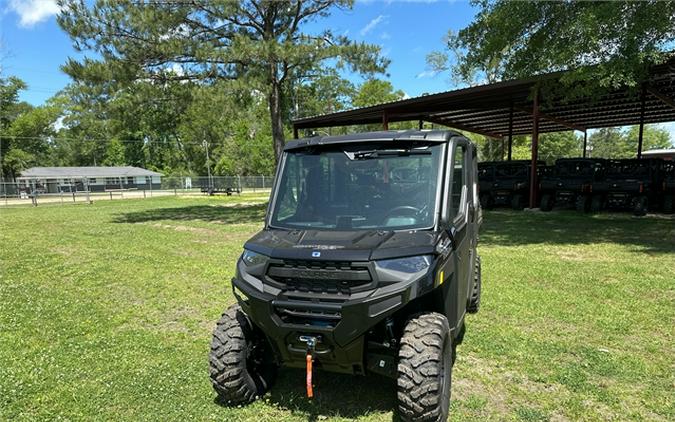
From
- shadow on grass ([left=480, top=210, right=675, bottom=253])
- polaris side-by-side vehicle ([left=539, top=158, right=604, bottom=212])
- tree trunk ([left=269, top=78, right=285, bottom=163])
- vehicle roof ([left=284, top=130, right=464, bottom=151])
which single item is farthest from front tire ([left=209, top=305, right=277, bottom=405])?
tree trunk ([left=269, top=78, right=285, bottom=163])

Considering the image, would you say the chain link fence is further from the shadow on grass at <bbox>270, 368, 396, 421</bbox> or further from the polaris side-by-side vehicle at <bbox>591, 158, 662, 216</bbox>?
the shadow on grass at <bbox>270, 368, 396, 421</bbox>

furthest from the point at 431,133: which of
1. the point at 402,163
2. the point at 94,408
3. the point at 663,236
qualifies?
the point at 663,236

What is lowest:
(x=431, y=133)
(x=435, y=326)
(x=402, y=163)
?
(x=435, y=326)

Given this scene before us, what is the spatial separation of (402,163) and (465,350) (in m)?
2.04

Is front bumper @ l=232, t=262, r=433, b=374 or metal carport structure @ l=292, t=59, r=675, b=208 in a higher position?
metal carport structure @ l=292, t=59, r=675, b=208

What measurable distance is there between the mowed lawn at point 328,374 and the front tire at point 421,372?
0.49 m

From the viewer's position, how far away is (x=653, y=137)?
248 ft

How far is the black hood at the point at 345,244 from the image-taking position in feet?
8.69

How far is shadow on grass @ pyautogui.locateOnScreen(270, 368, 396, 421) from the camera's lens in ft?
10.2

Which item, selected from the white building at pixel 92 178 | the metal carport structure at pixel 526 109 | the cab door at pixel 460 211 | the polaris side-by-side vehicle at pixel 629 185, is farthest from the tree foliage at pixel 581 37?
the white building at pixel 92 178

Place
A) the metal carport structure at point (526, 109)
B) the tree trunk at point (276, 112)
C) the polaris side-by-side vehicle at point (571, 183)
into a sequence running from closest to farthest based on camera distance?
1. the metal carport structure at point (526, 109)
2. the polaris side-by-side vehicle at point (571, 183)
3. the tree trunk at point (276, 112)

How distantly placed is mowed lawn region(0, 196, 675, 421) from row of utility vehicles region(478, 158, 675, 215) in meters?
6.42

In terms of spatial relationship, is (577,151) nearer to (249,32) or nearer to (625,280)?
(249,32)

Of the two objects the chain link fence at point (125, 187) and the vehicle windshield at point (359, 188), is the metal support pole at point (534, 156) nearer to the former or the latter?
the vehicle windshield at point (359, 188)
